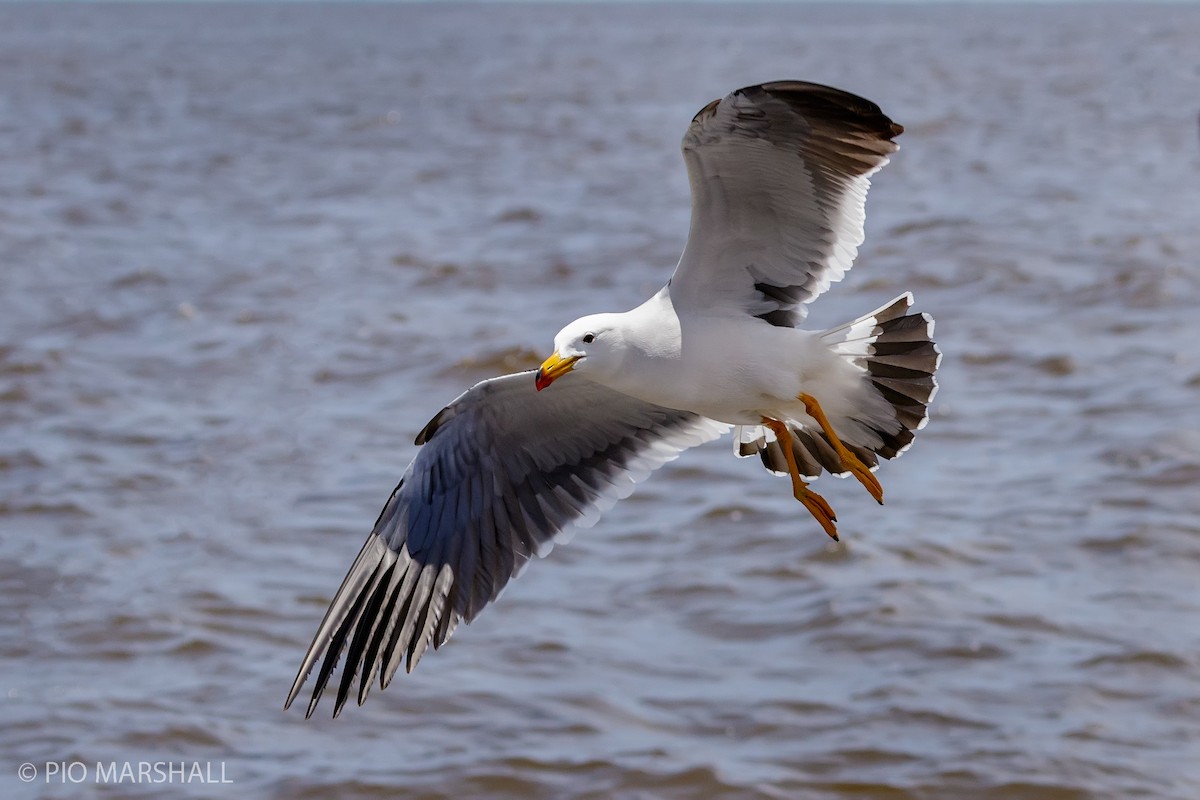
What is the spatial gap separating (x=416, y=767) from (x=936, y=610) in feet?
8.37

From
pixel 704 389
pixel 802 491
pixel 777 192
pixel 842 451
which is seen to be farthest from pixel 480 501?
pixel 777 192

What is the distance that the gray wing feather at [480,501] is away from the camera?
5.05 metres

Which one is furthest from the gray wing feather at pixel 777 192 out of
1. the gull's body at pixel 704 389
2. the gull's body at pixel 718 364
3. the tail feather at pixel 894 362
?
the tail feather at pixel 894 362

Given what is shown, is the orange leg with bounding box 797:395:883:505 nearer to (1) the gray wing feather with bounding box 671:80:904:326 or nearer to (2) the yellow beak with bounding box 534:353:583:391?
(1) the gray wing feather with bounding box 671:80:904:326

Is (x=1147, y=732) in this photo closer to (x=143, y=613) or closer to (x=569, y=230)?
(x=143, y=613)

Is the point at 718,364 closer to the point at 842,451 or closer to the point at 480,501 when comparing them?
the point at 842,451

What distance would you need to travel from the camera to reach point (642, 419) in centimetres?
568

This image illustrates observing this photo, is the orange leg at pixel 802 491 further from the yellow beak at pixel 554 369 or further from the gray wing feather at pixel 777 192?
the yellow beak at pixel 554 369

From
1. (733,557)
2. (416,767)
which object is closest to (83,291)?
(733,557)

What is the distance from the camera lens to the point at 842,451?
4918mm

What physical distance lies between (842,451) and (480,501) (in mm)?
1229

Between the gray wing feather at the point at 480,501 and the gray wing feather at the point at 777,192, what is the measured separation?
62 centimetres

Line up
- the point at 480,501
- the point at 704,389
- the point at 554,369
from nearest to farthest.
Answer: the point at 554,369 → the point at 704,389 → the point at 480,501

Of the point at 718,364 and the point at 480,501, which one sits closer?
the point at 718,364
